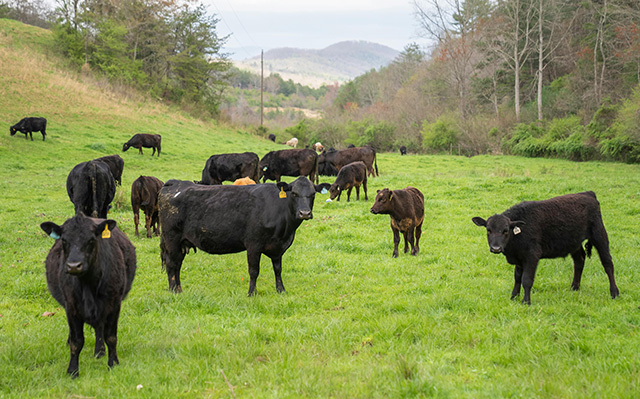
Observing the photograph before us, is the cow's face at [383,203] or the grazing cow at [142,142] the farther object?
the grazing cow at [142,142]

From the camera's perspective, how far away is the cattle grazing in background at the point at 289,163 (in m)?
20.5

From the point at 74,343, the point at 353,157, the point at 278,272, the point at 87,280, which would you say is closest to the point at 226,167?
the point at 353,157

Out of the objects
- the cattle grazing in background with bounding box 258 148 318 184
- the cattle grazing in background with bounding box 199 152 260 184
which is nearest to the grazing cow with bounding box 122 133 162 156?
the cattle grazing in background with bounding box 258 148 318 184

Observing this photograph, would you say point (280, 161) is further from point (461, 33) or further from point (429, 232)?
point (461, 33)

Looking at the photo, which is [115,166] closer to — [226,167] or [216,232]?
[226,167]

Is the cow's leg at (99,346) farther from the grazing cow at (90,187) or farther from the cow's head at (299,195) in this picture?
the grazing cow at (90,187)

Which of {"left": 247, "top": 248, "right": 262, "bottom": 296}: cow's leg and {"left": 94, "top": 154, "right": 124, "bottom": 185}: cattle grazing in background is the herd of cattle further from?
{"left": 94, "top": 154, "right": 124, "bottom": 185}: cattle grazing in background

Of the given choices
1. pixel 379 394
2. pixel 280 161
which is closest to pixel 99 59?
pixel 280 161

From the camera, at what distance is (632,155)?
28.6 metres

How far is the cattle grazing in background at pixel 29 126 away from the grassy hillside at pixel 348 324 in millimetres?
15445

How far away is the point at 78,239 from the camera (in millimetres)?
4625

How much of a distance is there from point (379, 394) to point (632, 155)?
30888mm

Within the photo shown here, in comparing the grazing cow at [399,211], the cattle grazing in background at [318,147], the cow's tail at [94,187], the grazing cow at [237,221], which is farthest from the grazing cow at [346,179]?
the cattle grazing in background at [318,147]

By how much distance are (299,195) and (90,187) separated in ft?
23.0
